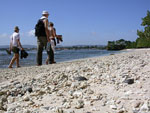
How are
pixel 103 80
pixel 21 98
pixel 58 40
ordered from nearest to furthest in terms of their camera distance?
pixel 21 98 < pixel 103 80 < pixel 58 40

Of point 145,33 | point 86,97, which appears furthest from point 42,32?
point 145,33

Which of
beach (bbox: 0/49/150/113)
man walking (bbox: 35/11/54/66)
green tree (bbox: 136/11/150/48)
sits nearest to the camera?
beach (bbox: 0/49/150/113)

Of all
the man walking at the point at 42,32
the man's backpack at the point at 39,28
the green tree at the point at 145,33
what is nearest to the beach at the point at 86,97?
the man walking at the point at 42,32

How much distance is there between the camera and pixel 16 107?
3002 millimetres

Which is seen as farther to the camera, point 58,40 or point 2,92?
point 58,40

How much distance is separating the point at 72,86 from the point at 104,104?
119 centimetres

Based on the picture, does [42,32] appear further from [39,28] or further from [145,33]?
[145,33]

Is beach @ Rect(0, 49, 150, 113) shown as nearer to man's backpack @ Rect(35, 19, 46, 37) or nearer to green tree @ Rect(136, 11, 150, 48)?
man's backpack @ Rect(35, 19, 46, 37)

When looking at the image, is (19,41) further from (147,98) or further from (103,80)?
(147,98)

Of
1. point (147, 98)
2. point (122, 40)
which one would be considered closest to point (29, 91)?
point (147, 98)

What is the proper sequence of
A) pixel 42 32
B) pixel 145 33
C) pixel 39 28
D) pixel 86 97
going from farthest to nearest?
pixel 145 33 < pixel 42 32 < pixel 39 28 < pixel 86 97

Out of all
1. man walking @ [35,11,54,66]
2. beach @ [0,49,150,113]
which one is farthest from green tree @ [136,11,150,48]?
beach @ [0,49,150,113]

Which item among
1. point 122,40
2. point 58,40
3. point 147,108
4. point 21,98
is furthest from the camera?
point 122,40

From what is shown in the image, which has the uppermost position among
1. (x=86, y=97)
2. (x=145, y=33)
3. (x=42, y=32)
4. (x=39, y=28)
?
(x=145, y=33)
